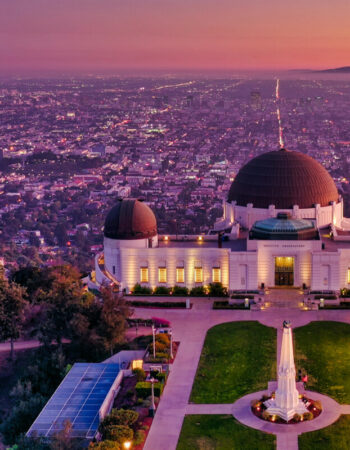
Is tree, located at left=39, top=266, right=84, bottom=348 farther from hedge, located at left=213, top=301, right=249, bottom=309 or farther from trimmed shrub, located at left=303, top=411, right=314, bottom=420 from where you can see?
trimmed shrub, located at left=303, top=411, right=314, bottom=420

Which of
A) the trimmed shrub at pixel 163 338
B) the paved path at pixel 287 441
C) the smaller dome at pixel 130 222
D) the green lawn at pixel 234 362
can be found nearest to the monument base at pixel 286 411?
the paved path at pixel 287 441

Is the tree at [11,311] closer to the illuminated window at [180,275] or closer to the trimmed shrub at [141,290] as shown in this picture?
the trimmed shrub at [141,290]

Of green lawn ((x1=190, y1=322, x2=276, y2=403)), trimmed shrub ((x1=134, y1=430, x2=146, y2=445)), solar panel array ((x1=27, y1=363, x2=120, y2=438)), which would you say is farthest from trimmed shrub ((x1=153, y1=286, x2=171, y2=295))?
trimmed shrub ((x1=134, y1=430, x2=146, y2=445))

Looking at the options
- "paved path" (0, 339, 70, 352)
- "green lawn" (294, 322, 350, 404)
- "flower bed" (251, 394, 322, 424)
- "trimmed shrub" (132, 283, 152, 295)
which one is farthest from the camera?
"trimmed shrub" (132, 283, 152, 295)

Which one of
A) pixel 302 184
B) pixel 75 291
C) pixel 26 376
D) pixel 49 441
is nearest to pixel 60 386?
pixel 26 376

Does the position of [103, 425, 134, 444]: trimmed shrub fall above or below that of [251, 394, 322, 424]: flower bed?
above

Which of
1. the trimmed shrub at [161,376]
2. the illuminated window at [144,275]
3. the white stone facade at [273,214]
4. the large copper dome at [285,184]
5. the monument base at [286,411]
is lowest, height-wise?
the illuminated window at [144,275]

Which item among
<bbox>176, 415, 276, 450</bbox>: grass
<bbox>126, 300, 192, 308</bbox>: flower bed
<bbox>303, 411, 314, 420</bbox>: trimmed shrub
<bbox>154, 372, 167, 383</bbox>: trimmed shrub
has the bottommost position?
<bbox>126, 300, 192, 308</bbox>: flower bed
